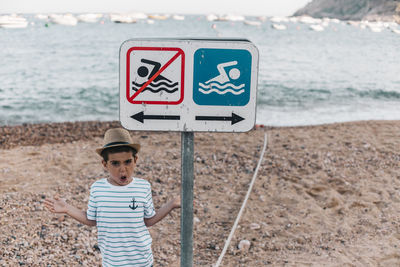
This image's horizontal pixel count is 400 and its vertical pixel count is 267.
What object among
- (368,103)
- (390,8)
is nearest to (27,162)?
(368,103)

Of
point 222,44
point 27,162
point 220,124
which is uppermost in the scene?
point 222,44

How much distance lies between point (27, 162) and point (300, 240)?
4.98 metres

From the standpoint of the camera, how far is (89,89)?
62.8 feet

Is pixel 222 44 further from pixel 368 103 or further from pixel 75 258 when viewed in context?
pixel 368 103

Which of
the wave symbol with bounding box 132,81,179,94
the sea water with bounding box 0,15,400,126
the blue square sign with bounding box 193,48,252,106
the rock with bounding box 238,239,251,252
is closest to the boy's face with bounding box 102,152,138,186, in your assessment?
the wave symbol with bounding box 132,81,179,94

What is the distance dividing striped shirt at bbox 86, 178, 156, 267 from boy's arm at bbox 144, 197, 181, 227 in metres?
0.03

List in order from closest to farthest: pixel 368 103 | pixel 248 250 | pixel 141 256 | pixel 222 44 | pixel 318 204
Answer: pixel 222 44 < pixel 141 256 < pixel 248 250 < pixel 318 204 < pixel 368 103

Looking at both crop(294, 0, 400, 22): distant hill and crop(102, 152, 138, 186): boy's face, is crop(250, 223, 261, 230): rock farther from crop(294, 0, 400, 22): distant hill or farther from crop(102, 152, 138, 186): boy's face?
crop(294, 0, 400, 22): distant hill

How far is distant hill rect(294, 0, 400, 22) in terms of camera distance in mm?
122350

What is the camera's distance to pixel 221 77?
2.15 metres

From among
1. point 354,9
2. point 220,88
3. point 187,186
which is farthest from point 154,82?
point 354,9

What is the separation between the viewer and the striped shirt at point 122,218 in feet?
8.73

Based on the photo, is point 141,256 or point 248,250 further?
point 248,250

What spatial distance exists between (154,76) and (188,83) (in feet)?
0.60
